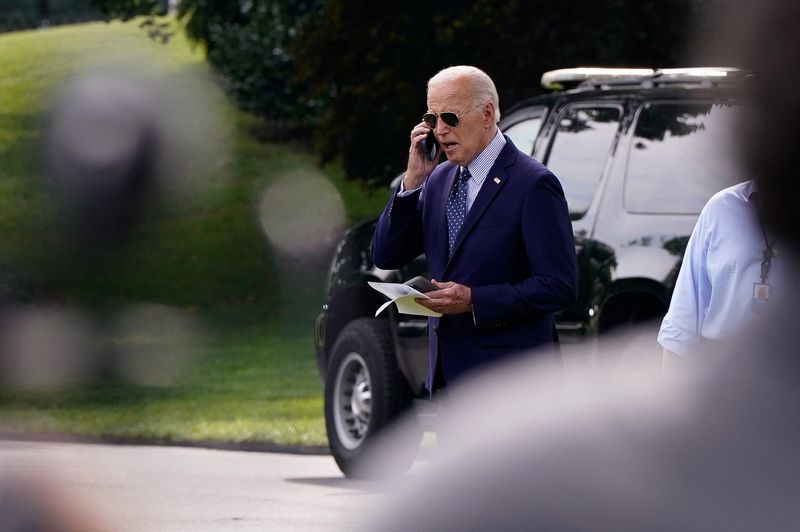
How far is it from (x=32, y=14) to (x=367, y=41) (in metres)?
57.8

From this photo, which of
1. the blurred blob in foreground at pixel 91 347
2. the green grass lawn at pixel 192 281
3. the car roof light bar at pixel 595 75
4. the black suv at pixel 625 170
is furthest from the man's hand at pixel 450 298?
the blurred blob in foreground at pixel 91 347

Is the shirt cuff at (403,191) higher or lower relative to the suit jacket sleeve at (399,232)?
higher

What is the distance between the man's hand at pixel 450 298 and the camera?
5469 mm

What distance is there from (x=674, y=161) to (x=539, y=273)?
11.4ft

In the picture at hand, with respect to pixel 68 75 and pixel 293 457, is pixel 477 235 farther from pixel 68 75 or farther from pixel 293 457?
pixel 68 75

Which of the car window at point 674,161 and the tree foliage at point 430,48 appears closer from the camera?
the car window at point 674,161

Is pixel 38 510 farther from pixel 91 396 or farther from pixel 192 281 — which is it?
pixel 192 281

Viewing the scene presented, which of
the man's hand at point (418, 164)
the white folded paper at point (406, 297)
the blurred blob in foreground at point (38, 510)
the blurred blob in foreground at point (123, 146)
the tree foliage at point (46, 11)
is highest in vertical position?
the man's hand at point (418, 164)

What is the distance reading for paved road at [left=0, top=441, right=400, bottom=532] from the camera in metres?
8.91

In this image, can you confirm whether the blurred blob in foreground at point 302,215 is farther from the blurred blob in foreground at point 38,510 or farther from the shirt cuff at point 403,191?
the shirt cuff at point 403,191

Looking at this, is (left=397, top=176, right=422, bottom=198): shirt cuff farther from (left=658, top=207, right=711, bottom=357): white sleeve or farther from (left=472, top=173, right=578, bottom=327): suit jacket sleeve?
(left=658, top=207, right=711, bottom=357): white sleeve

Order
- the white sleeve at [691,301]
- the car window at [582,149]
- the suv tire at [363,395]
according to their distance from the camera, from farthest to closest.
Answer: the suv tire at [363,395] → the car window at [582,149] → the white sleeve at [691,301]

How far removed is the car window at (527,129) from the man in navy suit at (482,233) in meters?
3.72

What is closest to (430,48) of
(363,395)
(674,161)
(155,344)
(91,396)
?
(91,396)
